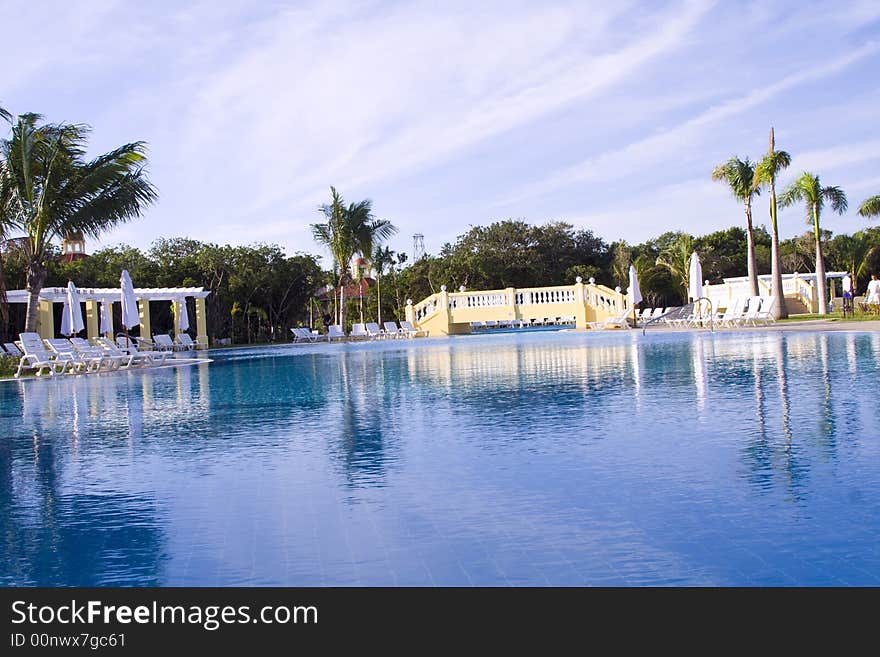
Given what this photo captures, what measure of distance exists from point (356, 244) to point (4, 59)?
2188 centimetres

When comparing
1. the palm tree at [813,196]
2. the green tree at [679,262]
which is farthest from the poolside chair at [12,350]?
the green tree at [679,262]

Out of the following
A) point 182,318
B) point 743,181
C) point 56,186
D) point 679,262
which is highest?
point 743,181

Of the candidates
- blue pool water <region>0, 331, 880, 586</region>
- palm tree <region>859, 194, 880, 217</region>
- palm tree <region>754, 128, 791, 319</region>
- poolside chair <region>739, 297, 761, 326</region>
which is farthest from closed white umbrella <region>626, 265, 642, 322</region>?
blue pool water <region>0, 331, 880, 586</region>

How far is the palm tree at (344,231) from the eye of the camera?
38.6m

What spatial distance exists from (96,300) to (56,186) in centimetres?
1060

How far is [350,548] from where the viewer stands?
4359mm

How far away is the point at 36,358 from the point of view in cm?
1848

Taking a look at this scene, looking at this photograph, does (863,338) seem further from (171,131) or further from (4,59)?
(4,59)

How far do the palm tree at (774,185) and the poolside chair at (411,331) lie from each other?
14376 mm

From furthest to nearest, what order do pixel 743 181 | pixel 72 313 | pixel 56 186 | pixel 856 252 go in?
pixel 856 252, pixel 743 181, pixel 72 313, pixel 56 186

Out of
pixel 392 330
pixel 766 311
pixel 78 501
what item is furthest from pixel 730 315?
pixel 78 501

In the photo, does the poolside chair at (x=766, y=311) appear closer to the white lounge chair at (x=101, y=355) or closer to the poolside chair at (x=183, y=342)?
the white lounge chair at (x=101, y=355)

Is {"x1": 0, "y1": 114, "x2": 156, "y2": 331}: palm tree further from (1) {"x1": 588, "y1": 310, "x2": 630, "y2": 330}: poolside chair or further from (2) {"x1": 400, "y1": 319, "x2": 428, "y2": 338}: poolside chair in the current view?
(1) {"x1": 588, "y1": 310, "x2": 630, "y2": 330}: poolside chair

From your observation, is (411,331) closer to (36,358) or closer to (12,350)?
(12,350)
